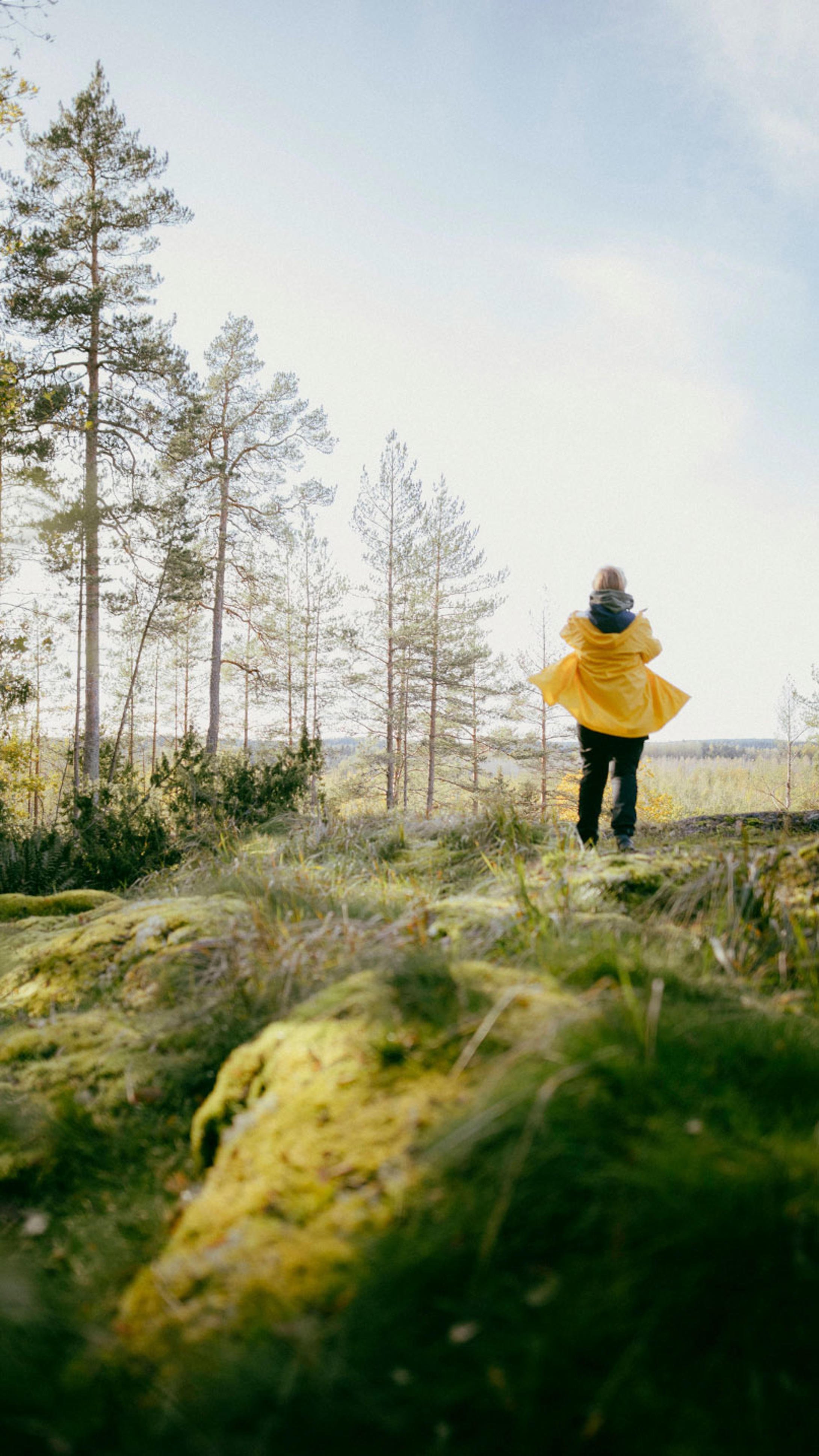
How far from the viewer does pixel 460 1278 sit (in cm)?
107

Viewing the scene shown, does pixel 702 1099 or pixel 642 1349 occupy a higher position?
pixel 702 1099

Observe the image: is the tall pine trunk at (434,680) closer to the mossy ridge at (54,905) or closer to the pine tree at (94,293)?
the pine tree at (94,293)

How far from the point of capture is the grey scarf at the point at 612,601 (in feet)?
18.6

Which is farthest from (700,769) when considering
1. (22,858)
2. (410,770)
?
(22,858)

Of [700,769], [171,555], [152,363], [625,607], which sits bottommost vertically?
[700,769]

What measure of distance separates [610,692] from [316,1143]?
473cm

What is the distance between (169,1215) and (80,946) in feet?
6.87

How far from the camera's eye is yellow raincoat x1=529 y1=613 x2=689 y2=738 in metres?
5.61

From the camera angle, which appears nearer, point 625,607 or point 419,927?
point 419,927

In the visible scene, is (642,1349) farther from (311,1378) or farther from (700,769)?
(700,769)

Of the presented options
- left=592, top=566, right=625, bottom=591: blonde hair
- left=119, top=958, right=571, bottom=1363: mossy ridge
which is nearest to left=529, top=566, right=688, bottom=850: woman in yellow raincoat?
left=592, top=566, right=625, bottom=591: blonde hair

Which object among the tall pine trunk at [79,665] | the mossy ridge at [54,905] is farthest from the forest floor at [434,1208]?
the tall pine trunk at [79,665]

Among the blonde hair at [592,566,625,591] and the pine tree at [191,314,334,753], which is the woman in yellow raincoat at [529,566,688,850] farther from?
the pine tree at [191,314,334,753]

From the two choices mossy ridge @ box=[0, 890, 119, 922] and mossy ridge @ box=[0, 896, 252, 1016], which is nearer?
mossy ridge @ box=[0, 896, 252, 1016]
